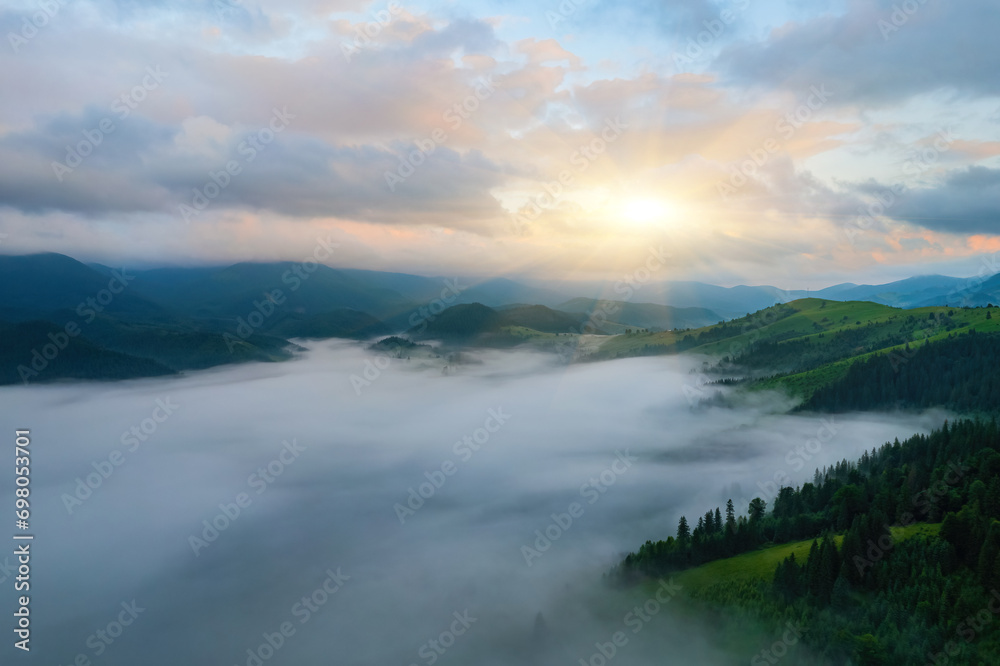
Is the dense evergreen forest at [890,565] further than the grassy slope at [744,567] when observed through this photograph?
No

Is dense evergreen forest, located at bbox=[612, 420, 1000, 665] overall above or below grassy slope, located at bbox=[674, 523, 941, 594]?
above

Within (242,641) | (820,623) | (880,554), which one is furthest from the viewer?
(242,641)

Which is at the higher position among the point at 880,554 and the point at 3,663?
the point at 880,554

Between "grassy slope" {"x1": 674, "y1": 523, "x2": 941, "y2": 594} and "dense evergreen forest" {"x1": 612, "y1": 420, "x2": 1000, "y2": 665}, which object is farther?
"grassy slope" {"x1": 674, "y1": 523, "x2": 941, "y2": 594}

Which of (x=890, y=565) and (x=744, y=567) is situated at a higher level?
(x=890, y=565)

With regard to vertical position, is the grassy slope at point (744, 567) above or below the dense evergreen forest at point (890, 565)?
below

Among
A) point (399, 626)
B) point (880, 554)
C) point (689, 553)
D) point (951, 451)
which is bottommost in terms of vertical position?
point (399, 626)

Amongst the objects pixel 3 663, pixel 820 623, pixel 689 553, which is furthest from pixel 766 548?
pixel 3 663

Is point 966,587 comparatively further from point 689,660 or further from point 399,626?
point 399,626
